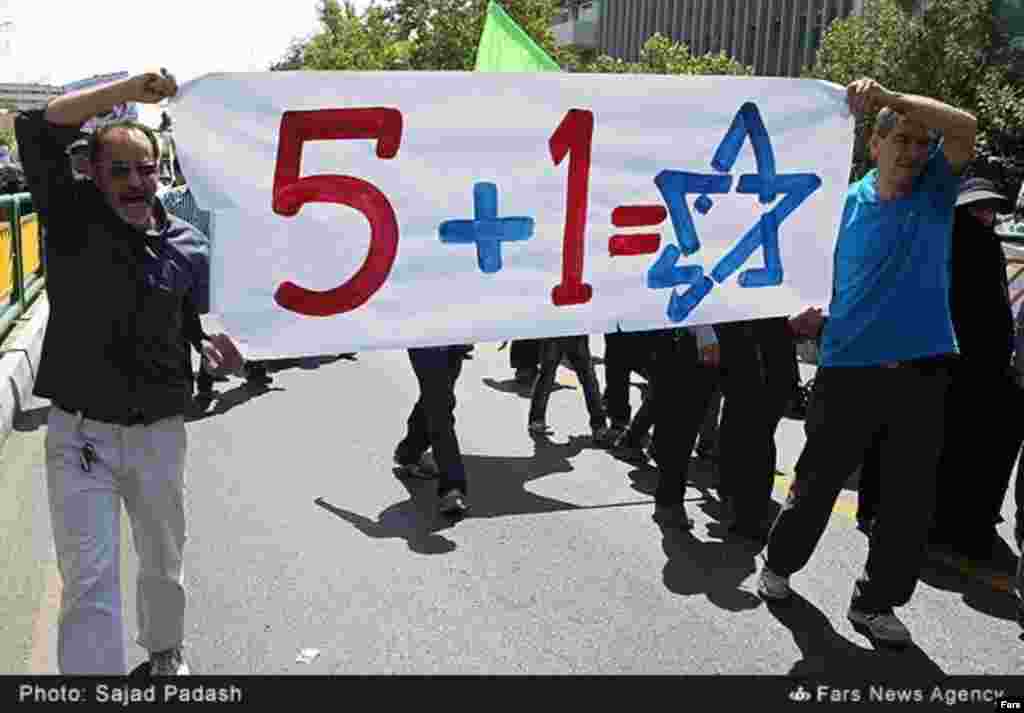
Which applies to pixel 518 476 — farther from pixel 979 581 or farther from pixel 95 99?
pixel 95 99

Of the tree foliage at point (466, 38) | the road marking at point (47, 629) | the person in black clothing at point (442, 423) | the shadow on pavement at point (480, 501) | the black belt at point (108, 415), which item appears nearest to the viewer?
the black belt at point (108, 415)

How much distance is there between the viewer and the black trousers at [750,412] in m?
5.27

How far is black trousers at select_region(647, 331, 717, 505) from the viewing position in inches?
212

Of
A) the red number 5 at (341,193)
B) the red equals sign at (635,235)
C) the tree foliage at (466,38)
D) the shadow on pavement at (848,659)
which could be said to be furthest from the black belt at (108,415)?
the tree foliage at (466,38)

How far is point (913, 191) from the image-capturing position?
384cm

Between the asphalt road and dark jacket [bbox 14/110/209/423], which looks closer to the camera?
dark jacket [bbox 14/110/209/423]

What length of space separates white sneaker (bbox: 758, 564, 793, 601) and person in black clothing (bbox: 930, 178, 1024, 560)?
1201mm

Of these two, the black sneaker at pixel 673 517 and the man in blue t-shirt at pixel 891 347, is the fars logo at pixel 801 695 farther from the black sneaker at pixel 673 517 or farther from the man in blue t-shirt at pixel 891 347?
the black sneaker at pixel 673 517

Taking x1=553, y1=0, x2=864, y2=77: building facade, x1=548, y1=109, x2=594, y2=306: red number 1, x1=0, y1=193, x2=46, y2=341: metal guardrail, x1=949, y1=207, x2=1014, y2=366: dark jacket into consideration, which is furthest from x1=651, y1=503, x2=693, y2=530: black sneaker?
x1=553, y1=0, x2=864, y2=77: building facade

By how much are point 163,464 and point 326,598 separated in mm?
1284

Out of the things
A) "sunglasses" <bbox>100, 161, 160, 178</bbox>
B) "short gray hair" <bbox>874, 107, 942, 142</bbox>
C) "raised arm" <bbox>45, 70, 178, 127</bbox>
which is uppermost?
"raised arm" <bbox>45, 70, 178, 127</bbox>

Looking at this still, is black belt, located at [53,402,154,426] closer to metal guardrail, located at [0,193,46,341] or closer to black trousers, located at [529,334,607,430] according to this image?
black trousers, located at [529,334,607,430]

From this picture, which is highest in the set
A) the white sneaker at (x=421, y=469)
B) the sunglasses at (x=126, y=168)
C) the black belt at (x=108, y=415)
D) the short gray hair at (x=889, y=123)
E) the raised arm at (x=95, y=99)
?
the raised arm at (x=95, y=99)

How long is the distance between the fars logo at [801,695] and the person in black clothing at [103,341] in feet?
7.09
